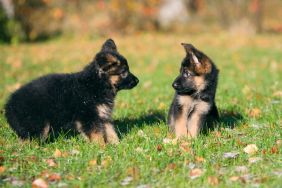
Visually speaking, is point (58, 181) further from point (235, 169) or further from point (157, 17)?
point (157, 17)

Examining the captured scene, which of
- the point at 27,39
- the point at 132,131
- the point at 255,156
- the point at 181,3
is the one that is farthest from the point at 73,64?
the point at 181,3

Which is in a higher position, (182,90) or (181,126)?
(182,90)

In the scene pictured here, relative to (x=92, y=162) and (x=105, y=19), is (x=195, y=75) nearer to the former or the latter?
(x=92, y=162)

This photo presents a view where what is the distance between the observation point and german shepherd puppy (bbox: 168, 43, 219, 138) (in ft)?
22.3

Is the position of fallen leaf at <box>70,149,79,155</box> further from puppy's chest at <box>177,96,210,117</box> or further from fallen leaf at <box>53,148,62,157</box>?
puppy's chest at <box>177,96,210,117</box>

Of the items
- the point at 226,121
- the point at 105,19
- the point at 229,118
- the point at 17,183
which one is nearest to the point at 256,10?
the point at 105,19

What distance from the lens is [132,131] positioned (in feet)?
24.0

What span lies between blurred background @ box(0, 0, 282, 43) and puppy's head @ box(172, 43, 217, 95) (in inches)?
712

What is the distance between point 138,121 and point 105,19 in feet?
69.4

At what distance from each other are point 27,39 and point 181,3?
11097 millimetres

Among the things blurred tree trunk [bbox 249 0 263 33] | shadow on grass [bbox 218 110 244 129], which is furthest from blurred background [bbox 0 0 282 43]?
shadow on grass [bbox 218 110 244 129]

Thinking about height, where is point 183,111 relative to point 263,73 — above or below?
above

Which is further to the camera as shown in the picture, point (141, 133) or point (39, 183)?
point (141, 133)

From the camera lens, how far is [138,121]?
321 inches
